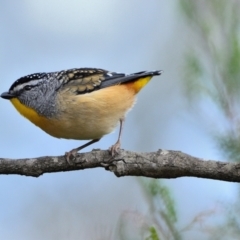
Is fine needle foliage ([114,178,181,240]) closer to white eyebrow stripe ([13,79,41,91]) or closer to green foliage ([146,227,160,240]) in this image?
green foliage ([146,227,160,240])

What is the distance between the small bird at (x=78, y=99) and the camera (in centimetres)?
450

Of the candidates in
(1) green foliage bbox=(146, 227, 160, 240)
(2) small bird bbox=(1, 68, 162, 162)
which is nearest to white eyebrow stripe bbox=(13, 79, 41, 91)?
(2) small bird bbox=(1, 68, 162, 162)

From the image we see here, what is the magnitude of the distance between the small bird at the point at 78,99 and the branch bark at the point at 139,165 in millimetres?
634

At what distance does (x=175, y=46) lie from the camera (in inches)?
352

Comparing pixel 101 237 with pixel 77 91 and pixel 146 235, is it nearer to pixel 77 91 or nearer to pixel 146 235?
pixel 146 235

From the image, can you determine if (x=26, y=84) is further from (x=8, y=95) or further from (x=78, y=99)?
(x=78, y=99)

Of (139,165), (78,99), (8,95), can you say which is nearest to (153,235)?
(139,165)

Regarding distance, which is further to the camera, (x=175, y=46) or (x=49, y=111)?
(x=175, y=46)

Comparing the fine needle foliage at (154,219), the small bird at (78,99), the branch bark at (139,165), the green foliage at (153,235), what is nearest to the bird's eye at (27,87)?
the small bird at (78,99)

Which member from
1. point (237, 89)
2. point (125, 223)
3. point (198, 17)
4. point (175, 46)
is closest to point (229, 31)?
point (198, 17)

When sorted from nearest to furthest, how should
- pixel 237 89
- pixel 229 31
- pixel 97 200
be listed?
pixel 237 89 → pixel 229 31 → pixel 97 200

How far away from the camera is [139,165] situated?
3346 millimetres

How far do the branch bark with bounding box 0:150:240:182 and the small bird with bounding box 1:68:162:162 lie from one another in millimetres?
634

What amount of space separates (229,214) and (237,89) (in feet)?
2.69
